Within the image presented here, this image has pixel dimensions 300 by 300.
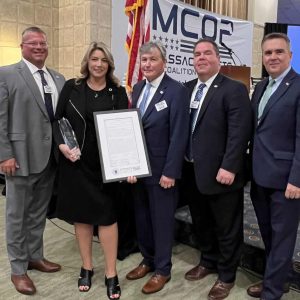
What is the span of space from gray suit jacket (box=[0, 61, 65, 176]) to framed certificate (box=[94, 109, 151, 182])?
41 centimetres

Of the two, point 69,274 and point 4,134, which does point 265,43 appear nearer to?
point 4,134

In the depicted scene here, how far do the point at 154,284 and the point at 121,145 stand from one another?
35.4 inches

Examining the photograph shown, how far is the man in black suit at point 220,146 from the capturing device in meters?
2.04

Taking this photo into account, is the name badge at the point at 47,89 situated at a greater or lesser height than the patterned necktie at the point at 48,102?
greater

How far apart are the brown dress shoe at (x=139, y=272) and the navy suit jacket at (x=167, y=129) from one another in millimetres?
679

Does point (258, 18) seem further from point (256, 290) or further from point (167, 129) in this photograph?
point (256, 290)

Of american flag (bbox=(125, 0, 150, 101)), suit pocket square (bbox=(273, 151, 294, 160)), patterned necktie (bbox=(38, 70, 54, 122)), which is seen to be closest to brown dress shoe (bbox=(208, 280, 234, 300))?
suit pocket square (bbox=(273, 151, 294, 160))

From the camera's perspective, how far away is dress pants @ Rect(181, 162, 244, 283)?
7.18ft

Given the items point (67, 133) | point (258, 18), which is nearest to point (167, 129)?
point (67, 133)

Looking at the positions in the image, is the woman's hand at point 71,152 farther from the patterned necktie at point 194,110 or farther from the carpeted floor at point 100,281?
the carpeted floor at point 100,281

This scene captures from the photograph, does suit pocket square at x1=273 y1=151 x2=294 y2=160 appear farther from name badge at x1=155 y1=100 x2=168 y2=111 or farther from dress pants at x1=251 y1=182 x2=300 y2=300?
name badge at x1=155 y1=100 x2=168 y2=111

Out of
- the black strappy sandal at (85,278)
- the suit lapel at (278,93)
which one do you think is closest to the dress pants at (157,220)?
the black strappy sandal at (85,278)

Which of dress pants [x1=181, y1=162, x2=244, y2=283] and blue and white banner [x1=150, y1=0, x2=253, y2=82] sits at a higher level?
blue and white banner [x1=150, y1=0, x2=253, y2=82]

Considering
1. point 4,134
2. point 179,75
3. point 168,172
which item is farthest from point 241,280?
point 179,75
